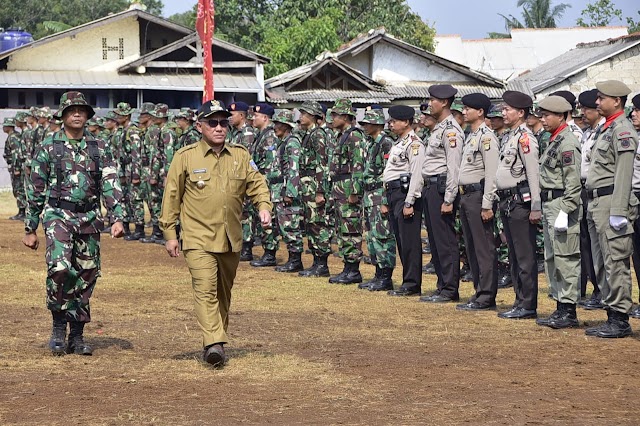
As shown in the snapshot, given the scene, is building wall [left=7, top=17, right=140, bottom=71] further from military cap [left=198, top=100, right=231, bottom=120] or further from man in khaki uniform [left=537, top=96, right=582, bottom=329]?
military cap [left=198, top=100, right=231, bottom=120]

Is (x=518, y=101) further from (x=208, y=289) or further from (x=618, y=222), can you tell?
(x=208, y=289)

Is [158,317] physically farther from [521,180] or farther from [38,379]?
[521,180]

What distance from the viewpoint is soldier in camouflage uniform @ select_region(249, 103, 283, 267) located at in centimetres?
1620

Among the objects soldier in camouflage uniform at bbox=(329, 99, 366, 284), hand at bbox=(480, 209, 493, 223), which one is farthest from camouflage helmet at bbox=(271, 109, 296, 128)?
hand at bbox=(480, 209, 493, 223)

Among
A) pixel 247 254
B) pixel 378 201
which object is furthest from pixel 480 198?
pixel 247 254

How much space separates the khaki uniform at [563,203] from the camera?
1045 centimetres

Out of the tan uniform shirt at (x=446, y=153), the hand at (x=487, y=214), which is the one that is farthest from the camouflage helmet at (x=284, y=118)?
the hand at (x=487, y=214)

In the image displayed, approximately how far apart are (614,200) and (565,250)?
81 centimetres

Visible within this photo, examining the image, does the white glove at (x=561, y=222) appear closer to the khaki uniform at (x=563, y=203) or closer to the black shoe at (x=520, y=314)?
the khaki uniform at (x=563, y=203)

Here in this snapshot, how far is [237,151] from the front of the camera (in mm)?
9359

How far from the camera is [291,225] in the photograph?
52.6 feet

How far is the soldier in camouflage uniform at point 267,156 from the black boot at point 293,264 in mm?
495

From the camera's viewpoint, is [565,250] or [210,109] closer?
[210,109]

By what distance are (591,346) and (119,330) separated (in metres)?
4.46
